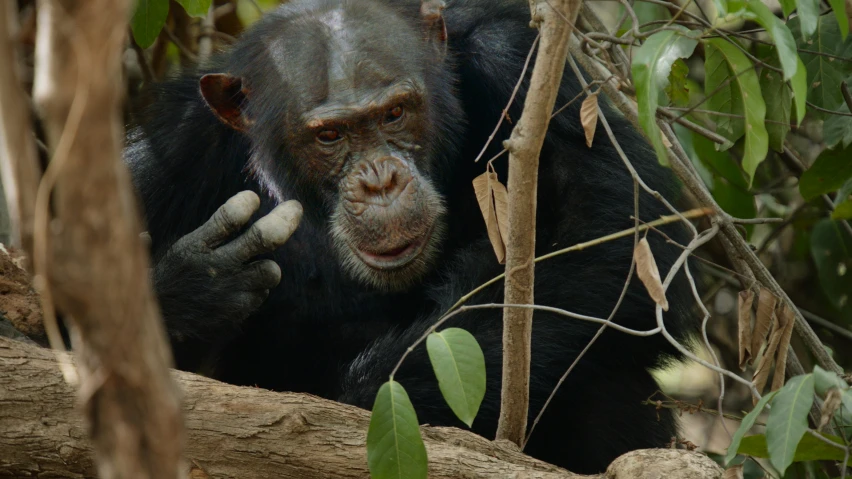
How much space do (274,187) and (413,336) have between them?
108 cm

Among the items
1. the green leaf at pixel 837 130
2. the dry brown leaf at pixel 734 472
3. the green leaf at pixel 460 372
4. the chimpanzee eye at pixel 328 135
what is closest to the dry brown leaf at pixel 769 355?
the dry brown leaf at pixel 734 472

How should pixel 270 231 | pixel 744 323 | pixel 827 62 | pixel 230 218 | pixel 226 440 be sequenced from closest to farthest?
pixel 226 440
pixel 744 323
pixel 270 231
pixel 230 218
pixel 827 62

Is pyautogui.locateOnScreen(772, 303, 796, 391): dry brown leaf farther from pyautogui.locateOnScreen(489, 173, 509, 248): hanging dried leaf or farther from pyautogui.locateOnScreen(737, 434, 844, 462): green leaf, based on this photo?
pyautogui.locateOnScreen(489, 173, 509, 248): hanging dried leaf

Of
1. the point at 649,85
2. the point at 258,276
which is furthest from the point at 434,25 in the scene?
the point at 649,85

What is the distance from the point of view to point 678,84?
3441 millimetres

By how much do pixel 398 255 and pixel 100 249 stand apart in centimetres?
274

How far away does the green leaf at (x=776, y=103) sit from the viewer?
339 cm

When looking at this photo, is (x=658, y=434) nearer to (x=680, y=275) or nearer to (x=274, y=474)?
(x=680, y=275)

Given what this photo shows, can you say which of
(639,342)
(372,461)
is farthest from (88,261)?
(639,342)

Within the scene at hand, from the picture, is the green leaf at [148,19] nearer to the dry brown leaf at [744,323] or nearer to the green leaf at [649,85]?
the green leaf at [649,85]

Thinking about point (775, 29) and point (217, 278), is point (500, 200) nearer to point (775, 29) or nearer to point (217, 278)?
point (775, 29)

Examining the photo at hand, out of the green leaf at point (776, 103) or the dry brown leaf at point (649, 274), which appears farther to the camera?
the green leaf at point (776, 103)

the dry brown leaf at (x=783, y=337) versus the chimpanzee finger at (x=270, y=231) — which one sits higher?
the chimpanzee finger at (x=270, y=231)

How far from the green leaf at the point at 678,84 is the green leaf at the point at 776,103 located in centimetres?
28
